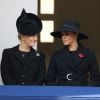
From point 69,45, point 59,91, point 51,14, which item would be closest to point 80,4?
point 51,14

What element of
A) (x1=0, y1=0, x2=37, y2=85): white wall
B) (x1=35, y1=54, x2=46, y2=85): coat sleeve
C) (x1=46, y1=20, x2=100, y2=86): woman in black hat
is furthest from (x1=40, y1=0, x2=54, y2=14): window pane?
(x1=35, y1=54, x2=46, y2=85): coat sleeve

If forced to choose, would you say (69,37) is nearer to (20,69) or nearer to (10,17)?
(20,69)

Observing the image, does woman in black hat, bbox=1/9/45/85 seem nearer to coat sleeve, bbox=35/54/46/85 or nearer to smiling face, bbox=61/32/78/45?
coat sleeve, bbox=35/54/46/85

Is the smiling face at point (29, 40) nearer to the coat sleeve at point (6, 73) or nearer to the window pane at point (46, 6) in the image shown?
the coat sleeve at point (6, 73)

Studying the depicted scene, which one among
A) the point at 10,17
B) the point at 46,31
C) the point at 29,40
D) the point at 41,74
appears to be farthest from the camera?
the point at 46,31

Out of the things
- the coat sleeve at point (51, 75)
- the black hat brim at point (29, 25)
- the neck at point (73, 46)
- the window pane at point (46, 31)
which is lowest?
the window pane at point (46, 31)

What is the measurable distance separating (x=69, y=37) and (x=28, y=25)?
0.32 meters

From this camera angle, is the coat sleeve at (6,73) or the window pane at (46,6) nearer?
the coat sleeve at (6,73)

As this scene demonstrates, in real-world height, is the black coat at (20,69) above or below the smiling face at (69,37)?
below

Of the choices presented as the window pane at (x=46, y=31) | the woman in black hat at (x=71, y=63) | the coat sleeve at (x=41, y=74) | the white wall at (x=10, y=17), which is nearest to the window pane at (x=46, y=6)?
the window pane at (x=46, y=31)

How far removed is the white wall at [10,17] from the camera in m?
3.48

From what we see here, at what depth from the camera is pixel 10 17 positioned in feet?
11.5

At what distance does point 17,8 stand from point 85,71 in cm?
103

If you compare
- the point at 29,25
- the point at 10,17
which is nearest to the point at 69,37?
the point at 29,25
